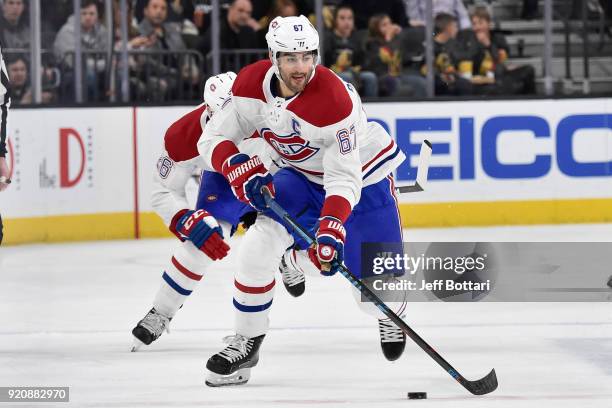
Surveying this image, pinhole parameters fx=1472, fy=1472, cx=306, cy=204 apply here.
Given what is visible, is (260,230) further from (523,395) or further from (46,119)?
(46,119)

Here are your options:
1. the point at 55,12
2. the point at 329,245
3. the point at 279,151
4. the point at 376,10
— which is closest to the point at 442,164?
the point at 376,10

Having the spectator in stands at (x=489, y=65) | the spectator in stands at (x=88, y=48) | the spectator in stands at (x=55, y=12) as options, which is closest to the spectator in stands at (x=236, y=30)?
the spectator in stands at (x=88, y=48)

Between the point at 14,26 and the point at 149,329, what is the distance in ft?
12.6

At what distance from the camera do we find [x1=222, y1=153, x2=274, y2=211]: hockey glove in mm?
4250

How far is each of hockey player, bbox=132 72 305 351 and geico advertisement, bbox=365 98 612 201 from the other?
373cm

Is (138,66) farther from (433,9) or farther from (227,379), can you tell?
(227,379)

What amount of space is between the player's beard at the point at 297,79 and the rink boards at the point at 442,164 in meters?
4.36

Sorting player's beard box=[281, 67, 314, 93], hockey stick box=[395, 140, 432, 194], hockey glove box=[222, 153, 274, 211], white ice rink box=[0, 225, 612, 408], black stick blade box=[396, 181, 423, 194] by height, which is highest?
player's beard box=[281, 67, 314, 93]

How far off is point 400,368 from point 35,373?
111cm

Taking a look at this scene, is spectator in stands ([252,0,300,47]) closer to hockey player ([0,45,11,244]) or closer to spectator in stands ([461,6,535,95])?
spectator in stands ([461,6,535,95])

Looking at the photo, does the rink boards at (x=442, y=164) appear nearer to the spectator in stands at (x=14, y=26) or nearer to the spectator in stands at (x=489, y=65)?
the spectator in stands at (x=489, y=65)

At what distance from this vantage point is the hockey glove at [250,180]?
425 cm

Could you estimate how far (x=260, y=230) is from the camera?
431cm

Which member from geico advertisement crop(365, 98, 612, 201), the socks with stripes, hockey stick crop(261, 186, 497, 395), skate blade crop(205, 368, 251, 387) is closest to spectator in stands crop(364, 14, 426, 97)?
geico advertisement crop(365, 98, 612, 201)
